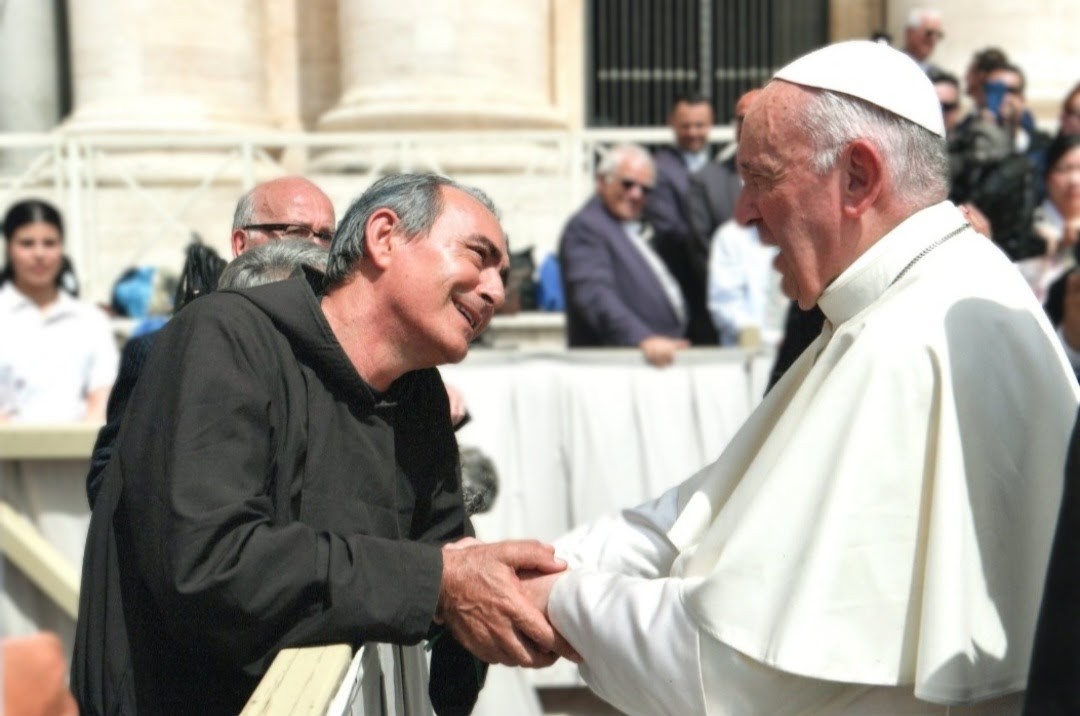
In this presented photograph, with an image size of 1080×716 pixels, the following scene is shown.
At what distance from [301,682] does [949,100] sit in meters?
6.96

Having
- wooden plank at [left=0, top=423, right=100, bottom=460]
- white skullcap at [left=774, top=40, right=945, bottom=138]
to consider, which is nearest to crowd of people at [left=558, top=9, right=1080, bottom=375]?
wooden plank at [left=0, top=423, right=100, bottom=460]

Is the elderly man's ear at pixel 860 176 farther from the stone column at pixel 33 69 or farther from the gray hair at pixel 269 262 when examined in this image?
the stone column at pixel 33 69

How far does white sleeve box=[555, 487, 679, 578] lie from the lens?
3.49 meters

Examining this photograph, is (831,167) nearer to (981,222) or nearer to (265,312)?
(265,312)

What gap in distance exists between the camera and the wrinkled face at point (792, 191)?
303cm

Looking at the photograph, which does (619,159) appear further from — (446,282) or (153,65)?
(153,65)

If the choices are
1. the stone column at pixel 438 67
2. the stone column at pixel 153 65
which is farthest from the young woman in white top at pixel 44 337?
the stone column at pixel 153 65

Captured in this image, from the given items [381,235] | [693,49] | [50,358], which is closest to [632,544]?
[381,235]

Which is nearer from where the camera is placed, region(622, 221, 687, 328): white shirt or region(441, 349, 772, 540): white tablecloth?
region(441, 349, 772, 540): white tablecloth

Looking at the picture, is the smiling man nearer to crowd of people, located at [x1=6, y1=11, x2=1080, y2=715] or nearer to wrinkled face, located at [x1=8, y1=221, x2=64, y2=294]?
crowd of people, located at [x1=6, y1=11, x2=1080, y2=715]

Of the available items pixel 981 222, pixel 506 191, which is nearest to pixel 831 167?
pixel 981 222

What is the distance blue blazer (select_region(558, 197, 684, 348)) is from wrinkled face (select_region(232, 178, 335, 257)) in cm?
384

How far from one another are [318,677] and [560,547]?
3.80ft

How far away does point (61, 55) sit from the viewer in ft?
45.5
